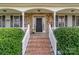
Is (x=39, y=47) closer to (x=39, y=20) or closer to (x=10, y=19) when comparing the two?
(x=39, y=20)

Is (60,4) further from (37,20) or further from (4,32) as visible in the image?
Result: (4,32)

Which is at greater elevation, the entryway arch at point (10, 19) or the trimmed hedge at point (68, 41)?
the trimmed hedge at point (68, 41)

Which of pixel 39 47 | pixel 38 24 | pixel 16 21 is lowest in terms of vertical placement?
pixel 38 24

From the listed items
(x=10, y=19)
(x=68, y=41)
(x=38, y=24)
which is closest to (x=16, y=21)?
(x=10, y=19)

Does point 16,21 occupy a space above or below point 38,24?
above

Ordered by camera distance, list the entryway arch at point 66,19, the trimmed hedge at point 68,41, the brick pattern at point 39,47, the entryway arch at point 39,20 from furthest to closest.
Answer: the entryway arch at point 66,19, the entryway arch at point 39,20, the brick pattern at point 39,47, the trimmed hedge at point 68,41

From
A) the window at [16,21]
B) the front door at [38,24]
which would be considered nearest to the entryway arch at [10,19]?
the window at [16,21]

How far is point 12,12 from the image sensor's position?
66.5 ft

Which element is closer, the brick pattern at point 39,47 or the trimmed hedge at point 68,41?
the trimmed hedge at point 68,41

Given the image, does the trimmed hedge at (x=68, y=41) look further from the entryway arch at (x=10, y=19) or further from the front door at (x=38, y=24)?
the entryway arch at (x=10, y=19)

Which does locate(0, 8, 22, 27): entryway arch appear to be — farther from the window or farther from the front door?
the front door

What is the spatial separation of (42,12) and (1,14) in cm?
455
